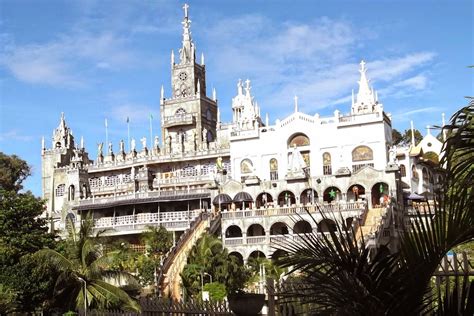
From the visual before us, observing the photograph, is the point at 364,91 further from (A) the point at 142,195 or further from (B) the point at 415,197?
(A) the point at 142,195

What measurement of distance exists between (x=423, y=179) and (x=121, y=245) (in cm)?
2766

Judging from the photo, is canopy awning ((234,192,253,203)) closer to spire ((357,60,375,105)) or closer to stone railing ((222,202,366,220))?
stone railing ((222,202,366,220))

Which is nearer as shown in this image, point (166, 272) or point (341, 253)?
point (341, 253)

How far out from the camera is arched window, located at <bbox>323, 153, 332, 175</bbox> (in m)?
53.2

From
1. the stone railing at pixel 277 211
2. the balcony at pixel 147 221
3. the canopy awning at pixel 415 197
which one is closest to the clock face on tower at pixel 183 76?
the balcony at pixel 147 221

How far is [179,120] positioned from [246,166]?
16219 mm

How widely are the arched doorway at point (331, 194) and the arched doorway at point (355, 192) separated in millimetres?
872

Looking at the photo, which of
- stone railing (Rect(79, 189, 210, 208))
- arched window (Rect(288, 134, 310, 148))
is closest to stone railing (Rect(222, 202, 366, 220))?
arched window (Rect(288, 134, 310, 148))

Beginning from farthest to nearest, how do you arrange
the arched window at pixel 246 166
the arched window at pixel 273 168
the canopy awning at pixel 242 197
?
the arched window at pixel 246 166 → the arched window at pixel 273 168 → the canopy awning at pixel 242 197

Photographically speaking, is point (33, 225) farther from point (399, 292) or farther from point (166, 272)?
point (399, 292)

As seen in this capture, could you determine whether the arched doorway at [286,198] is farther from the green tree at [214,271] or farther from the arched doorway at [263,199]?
Result: the green tree at [214,271]

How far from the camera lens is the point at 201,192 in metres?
57.4

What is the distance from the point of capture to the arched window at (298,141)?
5444 cm

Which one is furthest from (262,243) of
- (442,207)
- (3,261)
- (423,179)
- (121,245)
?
(442,207)
